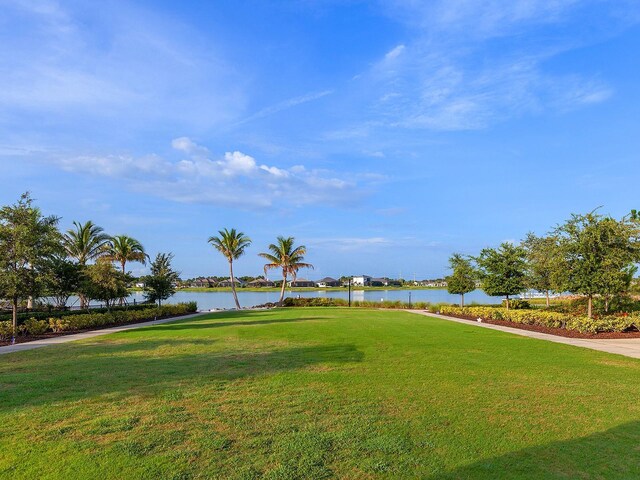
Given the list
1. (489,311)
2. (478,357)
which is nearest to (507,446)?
Result: (478,357)

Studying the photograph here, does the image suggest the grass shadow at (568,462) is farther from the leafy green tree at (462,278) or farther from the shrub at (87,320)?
the leafy green tree at (462,278)

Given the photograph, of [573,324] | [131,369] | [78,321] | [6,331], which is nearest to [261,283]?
[78,321]

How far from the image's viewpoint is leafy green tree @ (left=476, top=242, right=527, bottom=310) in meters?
23.5

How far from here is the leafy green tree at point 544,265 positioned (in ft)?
56.3

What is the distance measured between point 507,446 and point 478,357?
599 cm

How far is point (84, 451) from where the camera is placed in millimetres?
4348

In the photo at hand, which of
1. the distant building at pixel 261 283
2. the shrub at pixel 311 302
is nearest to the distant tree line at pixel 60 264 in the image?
the shrub at pixel 311 302

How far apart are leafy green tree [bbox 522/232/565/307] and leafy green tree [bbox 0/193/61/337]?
19663 millimetres

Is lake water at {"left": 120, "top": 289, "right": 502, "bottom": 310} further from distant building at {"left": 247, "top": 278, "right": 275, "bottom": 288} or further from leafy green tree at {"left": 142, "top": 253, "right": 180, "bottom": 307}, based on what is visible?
distant building at {"left": 247, "top": 278, "right": 275, "bottom": 288}

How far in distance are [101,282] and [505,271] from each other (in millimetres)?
21259

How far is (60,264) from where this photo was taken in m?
18.5

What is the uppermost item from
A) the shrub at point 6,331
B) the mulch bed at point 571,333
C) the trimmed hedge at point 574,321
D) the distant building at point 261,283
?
the distant building at point 261,283

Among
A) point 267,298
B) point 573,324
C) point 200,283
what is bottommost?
point 267,298

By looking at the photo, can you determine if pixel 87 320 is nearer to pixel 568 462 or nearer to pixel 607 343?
pixel 568 462
